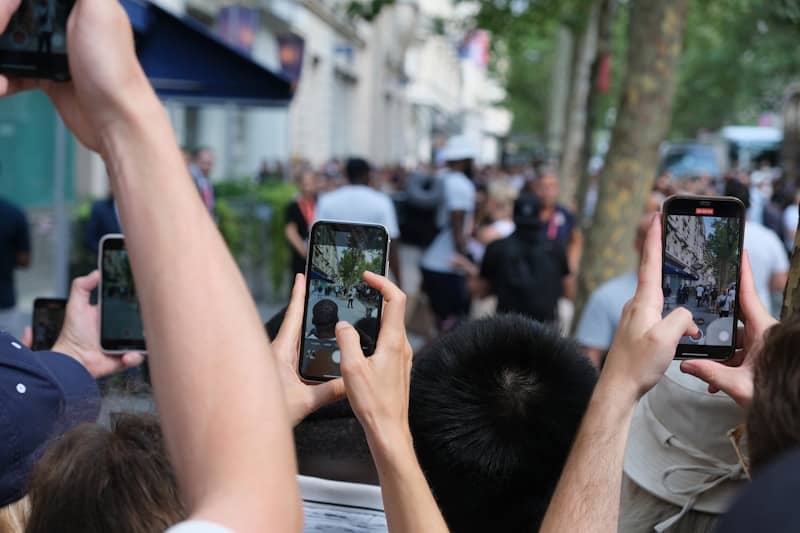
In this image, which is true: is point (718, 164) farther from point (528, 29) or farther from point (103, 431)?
point (103, 431)

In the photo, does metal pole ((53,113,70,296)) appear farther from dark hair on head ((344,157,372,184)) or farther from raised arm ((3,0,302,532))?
raised arm ((3,0,302,532))

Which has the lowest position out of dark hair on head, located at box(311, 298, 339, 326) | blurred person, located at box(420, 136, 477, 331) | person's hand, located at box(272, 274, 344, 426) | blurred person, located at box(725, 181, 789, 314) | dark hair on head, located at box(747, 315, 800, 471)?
blurred person, located at box(420, 136, 477, 331)

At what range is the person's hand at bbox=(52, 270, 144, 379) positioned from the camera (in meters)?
2.61

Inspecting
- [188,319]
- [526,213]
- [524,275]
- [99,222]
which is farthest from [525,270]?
[188,319]

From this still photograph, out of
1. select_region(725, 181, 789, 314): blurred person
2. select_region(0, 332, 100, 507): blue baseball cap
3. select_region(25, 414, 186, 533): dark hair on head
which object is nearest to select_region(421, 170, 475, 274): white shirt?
select_region(725, 181, 789, 314): blurred person

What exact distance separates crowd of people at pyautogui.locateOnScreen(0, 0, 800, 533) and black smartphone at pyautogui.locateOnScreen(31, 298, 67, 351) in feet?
0.81

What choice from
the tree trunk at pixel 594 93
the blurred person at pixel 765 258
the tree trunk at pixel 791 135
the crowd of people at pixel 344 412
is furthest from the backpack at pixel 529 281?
the tree trunk at pixel 791 135

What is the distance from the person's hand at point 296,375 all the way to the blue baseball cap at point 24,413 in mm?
351

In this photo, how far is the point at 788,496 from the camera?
0.87 meters

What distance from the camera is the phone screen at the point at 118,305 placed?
2.61m

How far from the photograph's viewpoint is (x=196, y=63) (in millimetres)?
8656

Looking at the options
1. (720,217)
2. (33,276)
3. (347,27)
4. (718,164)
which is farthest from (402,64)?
(720,217)

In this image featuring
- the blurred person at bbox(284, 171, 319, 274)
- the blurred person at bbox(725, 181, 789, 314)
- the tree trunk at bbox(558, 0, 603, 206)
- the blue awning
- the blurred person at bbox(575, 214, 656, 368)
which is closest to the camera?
the blurred person at bbox(575, 214, 656, 368)

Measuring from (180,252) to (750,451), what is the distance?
0.69 meters
